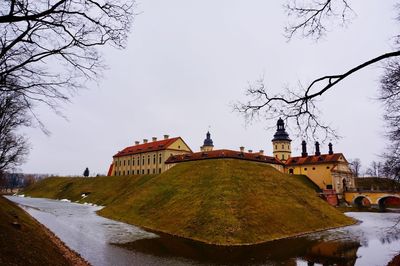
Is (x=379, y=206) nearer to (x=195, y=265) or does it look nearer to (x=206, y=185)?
(x=206, y=185)

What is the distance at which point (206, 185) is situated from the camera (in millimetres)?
46875

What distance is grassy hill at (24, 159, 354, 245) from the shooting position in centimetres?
3416

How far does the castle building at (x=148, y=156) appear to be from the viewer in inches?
3209

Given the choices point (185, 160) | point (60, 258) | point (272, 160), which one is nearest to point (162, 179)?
point (185, 160)

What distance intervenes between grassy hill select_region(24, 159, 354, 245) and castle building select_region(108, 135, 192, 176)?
18.5m

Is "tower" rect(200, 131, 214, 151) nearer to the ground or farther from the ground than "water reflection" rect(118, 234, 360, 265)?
farther from the ground

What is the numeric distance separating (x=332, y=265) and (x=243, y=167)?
104 ft

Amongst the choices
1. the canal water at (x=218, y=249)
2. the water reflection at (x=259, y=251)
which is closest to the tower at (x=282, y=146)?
the canal water at (x=218, y=249)

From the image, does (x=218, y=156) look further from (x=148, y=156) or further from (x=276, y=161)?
(x=148, y=156)

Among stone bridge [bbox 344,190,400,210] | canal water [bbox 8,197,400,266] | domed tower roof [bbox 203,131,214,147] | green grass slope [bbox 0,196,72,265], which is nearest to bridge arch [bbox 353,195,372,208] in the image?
stone bridge [bbox 344,190,400,210]

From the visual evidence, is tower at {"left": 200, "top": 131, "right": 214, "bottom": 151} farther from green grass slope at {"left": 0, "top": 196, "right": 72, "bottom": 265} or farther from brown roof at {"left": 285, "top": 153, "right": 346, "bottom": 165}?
green grass slope at {"left": 0, "top": 196, "right": 72, "bottom": 265}

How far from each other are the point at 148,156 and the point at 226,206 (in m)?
51.6

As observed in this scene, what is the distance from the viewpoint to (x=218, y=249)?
2823 cm

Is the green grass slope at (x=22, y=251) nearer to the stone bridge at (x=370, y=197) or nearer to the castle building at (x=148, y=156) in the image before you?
the castle building at (x=148, y=156)
